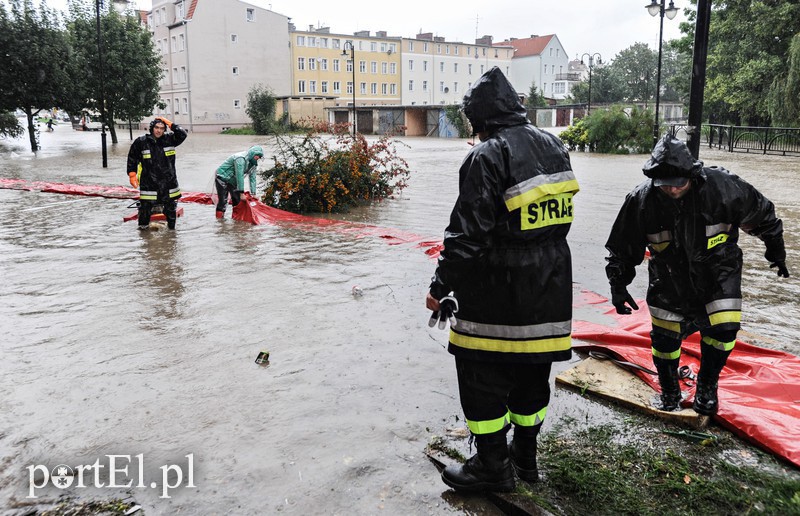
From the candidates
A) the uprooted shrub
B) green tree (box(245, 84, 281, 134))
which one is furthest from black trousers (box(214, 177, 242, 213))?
green tree (box(245, 84, 281, 134))

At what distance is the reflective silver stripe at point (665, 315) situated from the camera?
376cm

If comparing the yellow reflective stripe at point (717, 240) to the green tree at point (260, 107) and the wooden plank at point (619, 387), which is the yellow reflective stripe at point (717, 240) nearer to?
the wooden plank at point (619, 387)

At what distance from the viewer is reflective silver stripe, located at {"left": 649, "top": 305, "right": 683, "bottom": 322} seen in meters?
3.76

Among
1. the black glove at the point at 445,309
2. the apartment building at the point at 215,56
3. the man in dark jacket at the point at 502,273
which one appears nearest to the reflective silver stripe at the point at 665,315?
the man in dark jacket at the point at 502,273

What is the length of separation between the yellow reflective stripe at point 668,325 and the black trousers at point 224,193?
28.7ft

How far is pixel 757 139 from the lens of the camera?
102 ft

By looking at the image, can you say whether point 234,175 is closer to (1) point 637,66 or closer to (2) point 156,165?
(2) point 156,165

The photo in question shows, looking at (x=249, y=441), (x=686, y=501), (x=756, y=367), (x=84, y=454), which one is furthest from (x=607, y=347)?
(x=84, y=454)

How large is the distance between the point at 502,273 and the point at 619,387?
1.80m

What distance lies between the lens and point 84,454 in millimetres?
3531

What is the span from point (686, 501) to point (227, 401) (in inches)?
111

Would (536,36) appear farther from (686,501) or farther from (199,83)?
(686,501)

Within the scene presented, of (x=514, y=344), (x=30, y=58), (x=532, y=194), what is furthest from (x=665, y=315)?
(x=30, y=58)
